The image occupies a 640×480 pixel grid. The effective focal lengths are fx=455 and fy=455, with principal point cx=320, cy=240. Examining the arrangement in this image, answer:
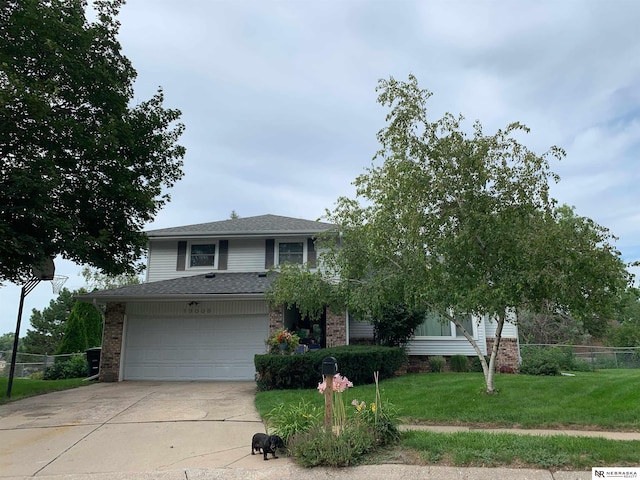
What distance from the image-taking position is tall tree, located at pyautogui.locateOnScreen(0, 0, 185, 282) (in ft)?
35.0

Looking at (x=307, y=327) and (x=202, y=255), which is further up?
(x=202, y=255)

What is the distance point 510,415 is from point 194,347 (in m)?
Answer: 10.5

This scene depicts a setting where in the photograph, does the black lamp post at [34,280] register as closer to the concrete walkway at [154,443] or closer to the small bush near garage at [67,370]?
the concrete walkway at [154,443]

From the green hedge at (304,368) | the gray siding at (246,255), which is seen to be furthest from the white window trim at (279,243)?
the green hedge at (304,368)

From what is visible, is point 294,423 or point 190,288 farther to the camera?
point 190,288

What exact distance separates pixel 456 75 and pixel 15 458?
35.4ft

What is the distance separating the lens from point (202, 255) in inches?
710

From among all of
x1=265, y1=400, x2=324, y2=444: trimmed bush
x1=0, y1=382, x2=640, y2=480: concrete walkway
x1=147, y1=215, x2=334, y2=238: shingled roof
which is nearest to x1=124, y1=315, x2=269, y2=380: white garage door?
x1=0, y1=382, x2=640, y2=480: concrete walkway

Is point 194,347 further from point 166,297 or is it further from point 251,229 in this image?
point 251,229

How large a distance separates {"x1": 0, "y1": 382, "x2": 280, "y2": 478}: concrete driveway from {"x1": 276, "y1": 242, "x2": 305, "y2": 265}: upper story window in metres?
6.31

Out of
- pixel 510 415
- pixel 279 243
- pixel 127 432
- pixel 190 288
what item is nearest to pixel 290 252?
pixel 279 243

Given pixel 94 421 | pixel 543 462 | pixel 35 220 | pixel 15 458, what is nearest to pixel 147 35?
pixel 35 220

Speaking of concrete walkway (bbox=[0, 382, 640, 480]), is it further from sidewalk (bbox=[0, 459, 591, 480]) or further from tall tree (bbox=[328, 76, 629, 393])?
tall tree (bbox=[328, 76, 629, 393])

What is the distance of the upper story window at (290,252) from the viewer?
56.9 feet
